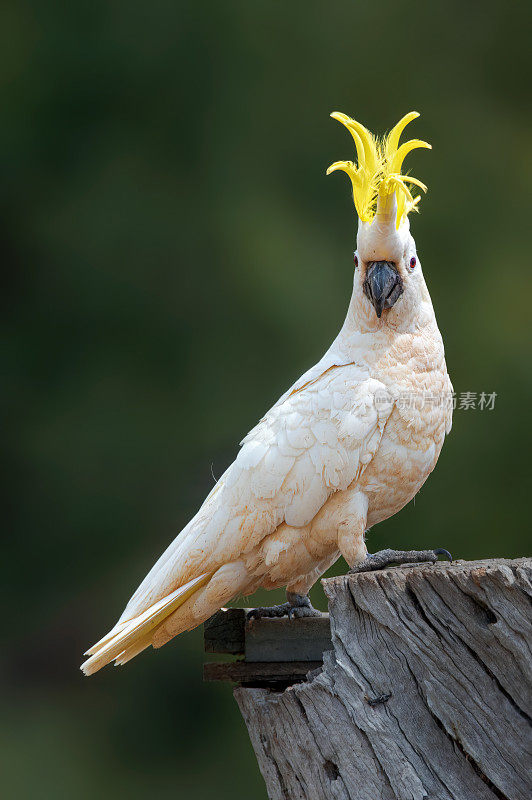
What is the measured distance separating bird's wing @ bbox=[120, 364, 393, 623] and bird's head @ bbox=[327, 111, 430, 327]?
0.29 metres

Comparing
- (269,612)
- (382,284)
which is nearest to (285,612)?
(269,612)

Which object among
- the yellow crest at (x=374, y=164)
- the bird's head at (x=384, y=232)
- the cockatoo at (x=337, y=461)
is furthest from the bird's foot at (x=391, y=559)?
the yellow crest at (x=374, y=164)

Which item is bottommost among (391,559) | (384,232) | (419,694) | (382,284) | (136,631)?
(136,631)

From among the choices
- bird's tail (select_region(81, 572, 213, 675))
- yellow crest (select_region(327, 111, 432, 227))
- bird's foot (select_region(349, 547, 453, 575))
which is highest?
yellow crest (select_region(327, 111, 432, 227))

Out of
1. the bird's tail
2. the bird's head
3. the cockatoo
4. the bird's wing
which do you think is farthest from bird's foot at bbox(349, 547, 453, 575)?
the bird's head

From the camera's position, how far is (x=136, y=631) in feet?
8.22

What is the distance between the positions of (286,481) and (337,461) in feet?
0.58

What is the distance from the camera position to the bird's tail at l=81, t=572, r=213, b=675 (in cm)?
247

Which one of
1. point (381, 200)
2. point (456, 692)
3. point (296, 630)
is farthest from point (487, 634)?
point (381, 200)

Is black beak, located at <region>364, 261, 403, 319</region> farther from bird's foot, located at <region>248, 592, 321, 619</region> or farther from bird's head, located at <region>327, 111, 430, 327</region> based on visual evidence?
bird's foot, located at <region>248, 592, 321, 619</region>

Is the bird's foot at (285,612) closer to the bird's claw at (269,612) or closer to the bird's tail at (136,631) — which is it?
the bird's claw at (269,612)

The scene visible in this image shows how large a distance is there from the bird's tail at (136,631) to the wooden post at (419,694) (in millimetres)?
537

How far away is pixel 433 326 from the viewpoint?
2.82m

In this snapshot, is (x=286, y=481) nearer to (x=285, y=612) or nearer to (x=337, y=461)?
(x=337, y=461)
